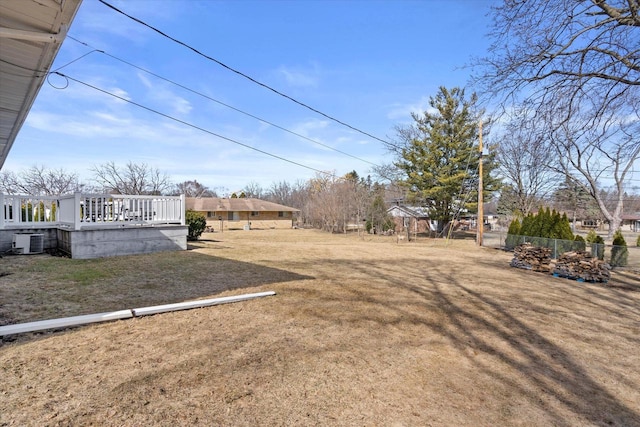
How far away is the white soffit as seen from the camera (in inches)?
114

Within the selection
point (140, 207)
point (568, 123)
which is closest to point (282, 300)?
point (140, 207)

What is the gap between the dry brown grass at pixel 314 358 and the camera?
2246mm

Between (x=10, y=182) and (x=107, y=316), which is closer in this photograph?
(x=107, y=316)

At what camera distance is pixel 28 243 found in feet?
26.9

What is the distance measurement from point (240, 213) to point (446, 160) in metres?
22.0

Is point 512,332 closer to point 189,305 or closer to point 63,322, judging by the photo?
point 189,305

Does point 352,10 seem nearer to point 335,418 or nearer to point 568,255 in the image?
point 568,255

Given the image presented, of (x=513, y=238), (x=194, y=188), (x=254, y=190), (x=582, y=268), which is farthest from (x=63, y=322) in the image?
(x=254, y=190)

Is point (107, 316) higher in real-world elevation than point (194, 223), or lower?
lower

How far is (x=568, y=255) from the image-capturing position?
30.5 feet

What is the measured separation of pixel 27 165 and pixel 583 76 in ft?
109

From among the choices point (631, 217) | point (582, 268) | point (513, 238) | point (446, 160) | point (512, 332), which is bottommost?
point (512, 332)

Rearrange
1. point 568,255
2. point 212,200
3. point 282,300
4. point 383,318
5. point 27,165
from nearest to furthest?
point 383,318, point 282,300, point 568,255, point 27,165, point 212,200

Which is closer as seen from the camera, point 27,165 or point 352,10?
point 352,10
